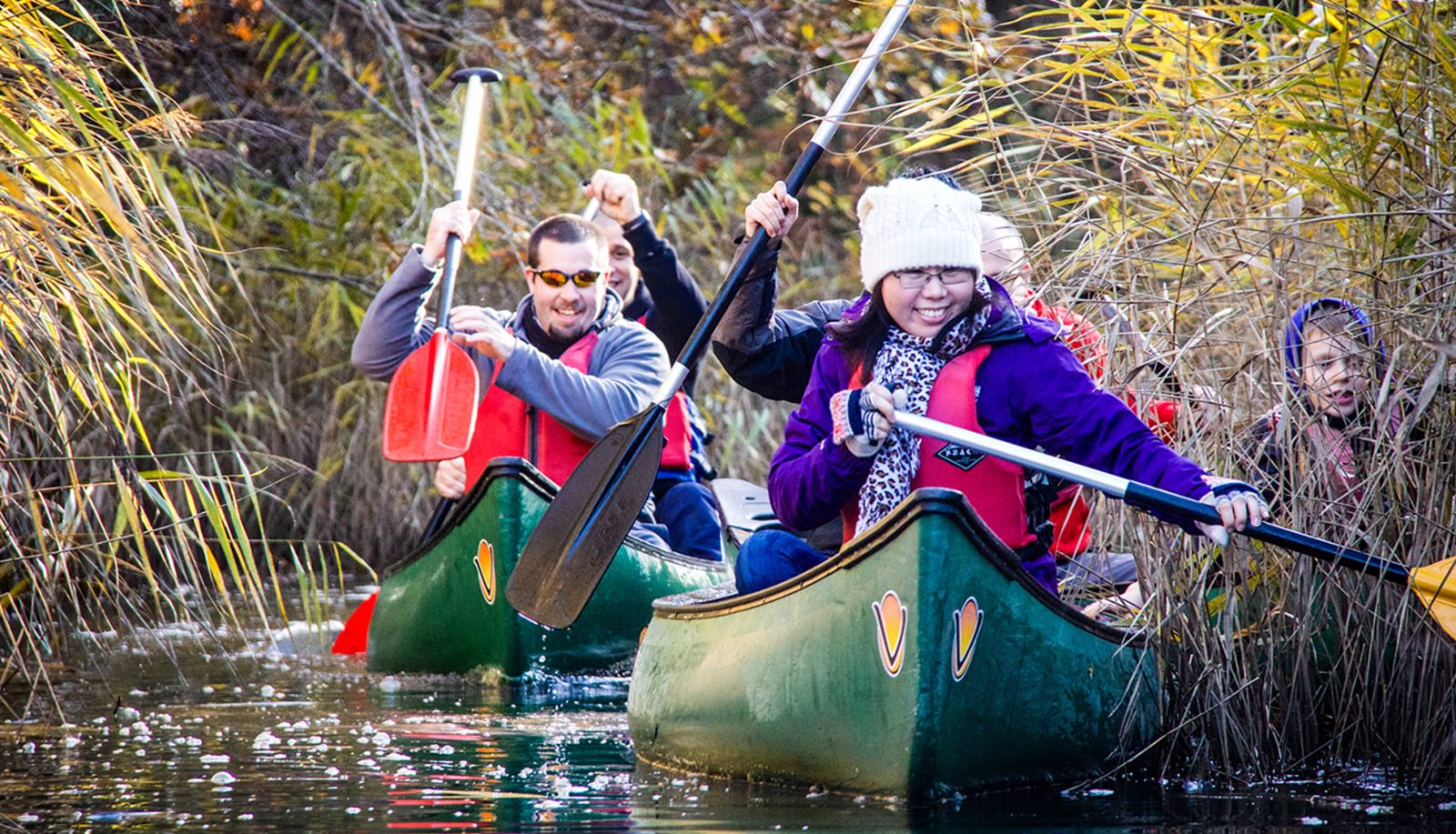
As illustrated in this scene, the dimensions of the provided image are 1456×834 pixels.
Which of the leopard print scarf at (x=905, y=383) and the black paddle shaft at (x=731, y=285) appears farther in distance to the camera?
the black paddle shaft at (x=731, y=285)

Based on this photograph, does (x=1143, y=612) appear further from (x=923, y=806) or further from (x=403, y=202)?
(x=403, y=202)

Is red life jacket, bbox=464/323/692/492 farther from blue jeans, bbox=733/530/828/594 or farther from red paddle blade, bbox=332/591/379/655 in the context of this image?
blue jeans, bbox=733/530/828/594

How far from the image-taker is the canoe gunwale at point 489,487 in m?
5.55

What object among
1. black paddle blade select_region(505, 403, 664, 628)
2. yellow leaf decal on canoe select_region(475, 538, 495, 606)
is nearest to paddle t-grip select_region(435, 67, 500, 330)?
yellow leaf decal on canoe select_region(475, 538, 495, 606)

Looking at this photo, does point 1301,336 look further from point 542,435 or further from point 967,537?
point 542,435

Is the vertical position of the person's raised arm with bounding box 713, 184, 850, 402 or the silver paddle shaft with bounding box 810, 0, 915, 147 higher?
the silver paddle shaft with bounding box 810, 0, 915, 147

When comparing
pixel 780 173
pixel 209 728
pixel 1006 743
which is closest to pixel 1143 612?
pixel 1006 743

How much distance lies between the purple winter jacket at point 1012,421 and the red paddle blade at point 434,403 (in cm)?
210

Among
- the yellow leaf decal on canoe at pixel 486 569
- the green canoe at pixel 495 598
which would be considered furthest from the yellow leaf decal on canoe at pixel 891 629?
the yellow leaf decal on canoe at pixel 486 569

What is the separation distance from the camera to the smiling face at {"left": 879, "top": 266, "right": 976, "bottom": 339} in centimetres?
377

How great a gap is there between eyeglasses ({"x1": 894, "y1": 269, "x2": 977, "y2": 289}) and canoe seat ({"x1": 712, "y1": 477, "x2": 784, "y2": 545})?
289 cm

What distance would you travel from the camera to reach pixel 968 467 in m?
3.79

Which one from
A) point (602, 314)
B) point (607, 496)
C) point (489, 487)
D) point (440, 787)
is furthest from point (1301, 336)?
point (602, 314)

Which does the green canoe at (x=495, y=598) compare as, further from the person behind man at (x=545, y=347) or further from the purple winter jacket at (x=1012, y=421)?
the purple winter jacket at (x=1012, y=421)
